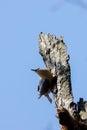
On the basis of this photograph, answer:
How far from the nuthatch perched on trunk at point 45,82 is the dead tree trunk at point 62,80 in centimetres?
1

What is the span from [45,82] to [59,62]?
0.07 m

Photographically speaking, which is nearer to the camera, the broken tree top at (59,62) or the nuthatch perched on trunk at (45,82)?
the broken tree top at (59,62)

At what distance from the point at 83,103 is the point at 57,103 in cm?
6

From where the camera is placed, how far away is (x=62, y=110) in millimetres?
738

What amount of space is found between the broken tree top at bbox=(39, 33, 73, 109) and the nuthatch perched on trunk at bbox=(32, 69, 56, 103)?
14 millimetres

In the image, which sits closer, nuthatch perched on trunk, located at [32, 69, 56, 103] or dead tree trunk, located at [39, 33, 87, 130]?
dead tree trunk, located at [39, 33, 87, 130]

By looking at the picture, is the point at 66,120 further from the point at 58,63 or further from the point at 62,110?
the point at 58,63

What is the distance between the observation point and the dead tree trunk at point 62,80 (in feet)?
2.39

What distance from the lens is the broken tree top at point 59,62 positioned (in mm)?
828

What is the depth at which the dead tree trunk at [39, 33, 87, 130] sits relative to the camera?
2.39 feet

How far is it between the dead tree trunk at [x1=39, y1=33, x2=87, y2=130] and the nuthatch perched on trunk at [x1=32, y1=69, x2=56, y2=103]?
0.5 inches

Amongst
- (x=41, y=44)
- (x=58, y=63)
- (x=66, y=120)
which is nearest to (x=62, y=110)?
(x=66, y=120)

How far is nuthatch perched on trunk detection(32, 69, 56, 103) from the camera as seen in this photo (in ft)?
3.05

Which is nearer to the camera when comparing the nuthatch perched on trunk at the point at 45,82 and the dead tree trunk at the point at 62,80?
the dead tree trunk at the point at 62,80
